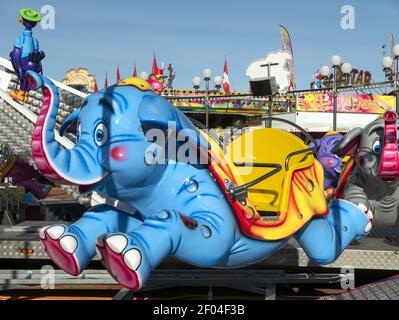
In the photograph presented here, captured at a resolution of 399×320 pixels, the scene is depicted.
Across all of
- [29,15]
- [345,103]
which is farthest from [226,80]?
[29,15]

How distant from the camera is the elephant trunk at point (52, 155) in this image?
2658 millimetres

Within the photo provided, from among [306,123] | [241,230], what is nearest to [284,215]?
[241,230]

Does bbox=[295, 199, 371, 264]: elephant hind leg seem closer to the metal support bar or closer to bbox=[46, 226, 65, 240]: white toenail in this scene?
the metal support bar

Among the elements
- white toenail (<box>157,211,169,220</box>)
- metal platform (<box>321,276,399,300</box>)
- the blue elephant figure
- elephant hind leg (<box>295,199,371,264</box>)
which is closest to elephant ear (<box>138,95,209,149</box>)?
the blue elephant figure

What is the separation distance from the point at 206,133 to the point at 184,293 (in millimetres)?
1724

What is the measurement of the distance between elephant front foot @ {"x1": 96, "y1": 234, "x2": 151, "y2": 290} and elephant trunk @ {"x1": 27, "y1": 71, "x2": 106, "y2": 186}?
0.51m

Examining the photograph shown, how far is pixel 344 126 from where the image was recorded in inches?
973

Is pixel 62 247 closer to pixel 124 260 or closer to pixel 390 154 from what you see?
pixel 124 260

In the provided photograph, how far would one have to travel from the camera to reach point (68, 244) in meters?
2.79

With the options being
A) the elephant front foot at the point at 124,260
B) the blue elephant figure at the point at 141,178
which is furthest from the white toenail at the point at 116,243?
the blue elephant figure at the point at 141,178

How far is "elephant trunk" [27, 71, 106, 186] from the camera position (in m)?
2.66

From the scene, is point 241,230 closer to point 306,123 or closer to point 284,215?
point 284,215

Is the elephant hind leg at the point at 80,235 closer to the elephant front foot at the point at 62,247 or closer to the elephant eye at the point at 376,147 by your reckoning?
the elephant front foot at the point at 62,247

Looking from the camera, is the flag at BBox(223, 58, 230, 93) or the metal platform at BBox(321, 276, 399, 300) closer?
the metal platform at BBox(321, 276, 399, 300)
